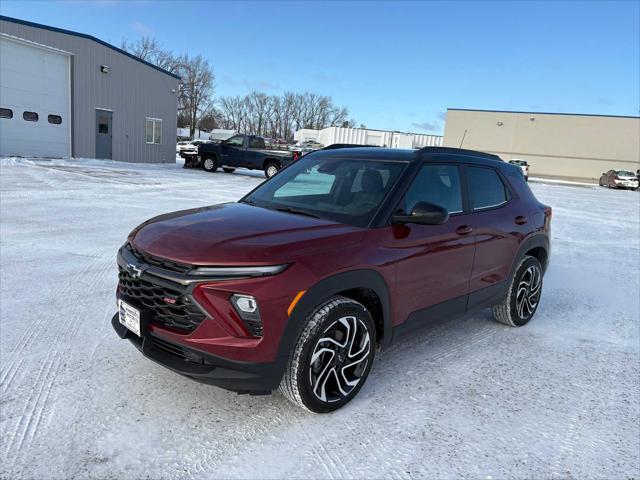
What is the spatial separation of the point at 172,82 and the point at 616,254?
2394 centimetres

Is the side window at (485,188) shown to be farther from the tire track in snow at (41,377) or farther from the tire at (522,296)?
the tire track in snow at (41,377)

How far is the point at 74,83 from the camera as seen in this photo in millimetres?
21031

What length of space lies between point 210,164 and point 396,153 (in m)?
20.5

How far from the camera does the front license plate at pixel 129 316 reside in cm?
280

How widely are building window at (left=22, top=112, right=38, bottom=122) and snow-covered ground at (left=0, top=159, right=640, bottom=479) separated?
696 inches

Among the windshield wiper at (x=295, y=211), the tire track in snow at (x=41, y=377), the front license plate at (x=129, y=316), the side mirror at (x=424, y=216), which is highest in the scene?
the side mirror at (x=424, y=216)

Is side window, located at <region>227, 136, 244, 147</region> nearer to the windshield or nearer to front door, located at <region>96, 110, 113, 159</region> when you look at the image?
front door, located at <region>96, 110, 113, 159</region>

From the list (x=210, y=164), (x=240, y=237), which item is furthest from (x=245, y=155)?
(x=240, y=237)

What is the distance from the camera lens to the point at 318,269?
2697 mm

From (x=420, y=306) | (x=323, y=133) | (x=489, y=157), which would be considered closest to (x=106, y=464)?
(x=420, y=306)

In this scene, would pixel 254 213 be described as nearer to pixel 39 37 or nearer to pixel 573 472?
pixel 573 472

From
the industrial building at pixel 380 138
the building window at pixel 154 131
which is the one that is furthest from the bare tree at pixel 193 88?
the building window at pixel 154 131

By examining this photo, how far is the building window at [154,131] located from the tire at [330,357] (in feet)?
80.7

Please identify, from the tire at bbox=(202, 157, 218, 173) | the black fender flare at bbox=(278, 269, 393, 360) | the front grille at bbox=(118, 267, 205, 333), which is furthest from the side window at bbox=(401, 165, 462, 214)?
the tire at bbox=(202, 157, 218, 173)
